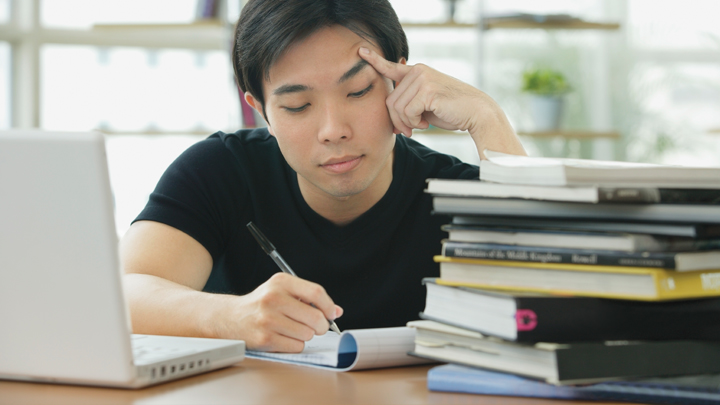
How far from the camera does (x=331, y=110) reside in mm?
1290

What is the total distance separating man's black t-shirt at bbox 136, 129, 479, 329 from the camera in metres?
1.48

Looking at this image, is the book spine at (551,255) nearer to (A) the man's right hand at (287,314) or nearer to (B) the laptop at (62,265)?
(A) the man's right hand at (287,314)

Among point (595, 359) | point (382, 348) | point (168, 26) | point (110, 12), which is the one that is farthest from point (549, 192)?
point (110, 12)

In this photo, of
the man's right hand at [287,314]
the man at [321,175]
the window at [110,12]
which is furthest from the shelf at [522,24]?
the man's right hand at [287,314]

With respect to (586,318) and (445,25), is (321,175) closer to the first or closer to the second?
(586,318)

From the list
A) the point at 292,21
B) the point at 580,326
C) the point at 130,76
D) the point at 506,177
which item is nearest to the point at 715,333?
the point at 580,326

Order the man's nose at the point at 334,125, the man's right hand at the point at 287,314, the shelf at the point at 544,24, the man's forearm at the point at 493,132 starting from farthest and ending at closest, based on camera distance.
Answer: the shelf at the point at 544,24 → the man's forearm at the point at 493,132 → the man's nose at the point at 334,125 → the man's right hand at the point at 287,314

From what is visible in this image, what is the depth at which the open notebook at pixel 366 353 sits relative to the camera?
81 centimetres

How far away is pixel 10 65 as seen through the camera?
3.67 meters

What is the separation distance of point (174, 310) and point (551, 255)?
606 mm

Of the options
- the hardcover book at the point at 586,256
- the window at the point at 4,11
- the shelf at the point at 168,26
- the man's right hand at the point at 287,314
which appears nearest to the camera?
the hardcover book at the point at 586,256

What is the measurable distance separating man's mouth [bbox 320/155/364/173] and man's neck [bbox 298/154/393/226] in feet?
0.61

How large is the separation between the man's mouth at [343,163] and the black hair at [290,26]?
22 cm

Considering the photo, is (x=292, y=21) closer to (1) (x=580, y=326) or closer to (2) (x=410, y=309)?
(2) (x=410, y=309)
